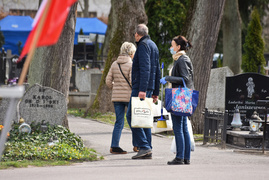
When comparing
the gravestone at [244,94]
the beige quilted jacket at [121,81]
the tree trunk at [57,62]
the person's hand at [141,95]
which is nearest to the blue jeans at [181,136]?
the person's hand at [141,95]

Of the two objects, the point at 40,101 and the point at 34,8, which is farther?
the point at 34,8

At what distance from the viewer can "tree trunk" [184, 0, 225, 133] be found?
504 inches

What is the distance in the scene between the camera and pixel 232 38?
2403 cm

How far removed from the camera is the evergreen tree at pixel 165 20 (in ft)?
86.7

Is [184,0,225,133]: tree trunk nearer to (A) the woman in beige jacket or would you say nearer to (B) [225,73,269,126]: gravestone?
(B) [225,73,269,126]: gravestone

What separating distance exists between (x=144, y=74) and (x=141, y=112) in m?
0.53

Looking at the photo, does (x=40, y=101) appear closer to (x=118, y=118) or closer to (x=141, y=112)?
(x=118, y=118)

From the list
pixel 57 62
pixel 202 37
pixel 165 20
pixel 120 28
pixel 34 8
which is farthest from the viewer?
pixel 34 8

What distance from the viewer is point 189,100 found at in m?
7.50

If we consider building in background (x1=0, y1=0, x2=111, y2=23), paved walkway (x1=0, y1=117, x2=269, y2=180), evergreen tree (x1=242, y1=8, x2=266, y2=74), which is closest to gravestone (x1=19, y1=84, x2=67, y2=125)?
paved walkway (x1=0, y1=117, x2=269, y2=180)

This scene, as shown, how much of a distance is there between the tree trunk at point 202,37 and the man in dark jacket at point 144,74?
181 inches

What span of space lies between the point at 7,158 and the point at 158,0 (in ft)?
64.5

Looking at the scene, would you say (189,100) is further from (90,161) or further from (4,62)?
(4,62)

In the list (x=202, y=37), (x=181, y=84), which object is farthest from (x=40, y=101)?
(x=202, y=37)
